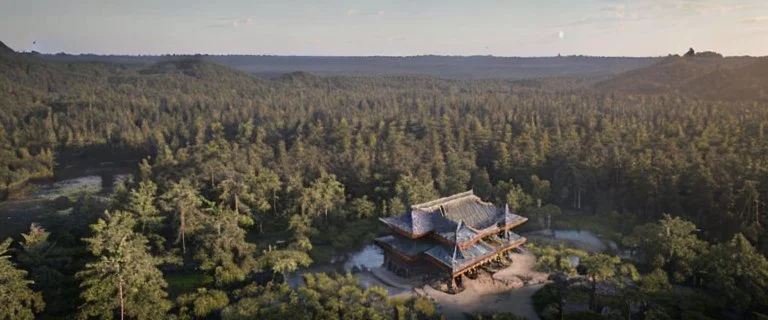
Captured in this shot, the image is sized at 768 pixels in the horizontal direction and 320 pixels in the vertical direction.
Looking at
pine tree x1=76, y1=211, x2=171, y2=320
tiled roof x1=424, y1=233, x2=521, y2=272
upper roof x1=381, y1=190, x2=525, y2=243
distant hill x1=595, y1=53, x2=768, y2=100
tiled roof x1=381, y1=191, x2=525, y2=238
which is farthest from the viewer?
distant hill x1=595, y1=53, x2=768, y2=100

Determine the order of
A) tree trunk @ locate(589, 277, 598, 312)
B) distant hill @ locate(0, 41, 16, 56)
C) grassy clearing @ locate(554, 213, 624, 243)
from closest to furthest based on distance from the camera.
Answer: tree trunk @ locate(589, 277, 598, 312), grassy clearing @ locate(554, 213, 624, 243), distant hill @ locate(0, 41, 16, 56)

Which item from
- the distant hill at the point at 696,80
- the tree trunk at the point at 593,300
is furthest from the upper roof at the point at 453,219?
the distant hill at the point at 696,80

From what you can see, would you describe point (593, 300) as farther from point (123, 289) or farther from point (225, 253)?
point (123, 289)

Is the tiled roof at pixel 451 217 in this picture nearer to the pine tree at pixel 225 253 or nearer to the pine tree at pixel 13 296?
the pine tree at pixel 225 253

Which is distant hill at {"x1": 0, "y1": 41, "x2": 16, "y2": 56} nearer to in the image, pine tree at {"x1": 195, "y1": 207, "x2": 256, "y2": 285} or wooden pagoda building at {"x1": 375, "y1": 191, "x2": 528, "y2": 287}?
pine tree at {"x1": 195, "y1": 207, "x2": 256, "y2": 285}

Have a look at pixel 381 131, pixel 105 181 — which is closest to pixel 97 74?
pixel 105 181

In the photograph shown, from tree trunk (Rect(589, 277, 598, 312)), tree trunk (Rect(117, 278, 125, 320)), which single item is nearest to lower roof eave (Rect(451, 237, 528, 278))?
tree trunk (Rect(589, 277, 598, 312))

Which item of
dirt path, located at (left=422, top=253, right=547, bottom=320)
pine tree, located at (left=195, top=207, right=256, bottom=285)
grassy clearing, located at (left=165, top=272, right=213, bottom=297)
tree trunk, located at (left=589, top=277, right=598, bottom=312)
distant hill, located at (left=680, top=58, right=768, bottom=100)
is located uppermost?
distant hill, located at (left=680, top=58, right=768, bottom=100)
